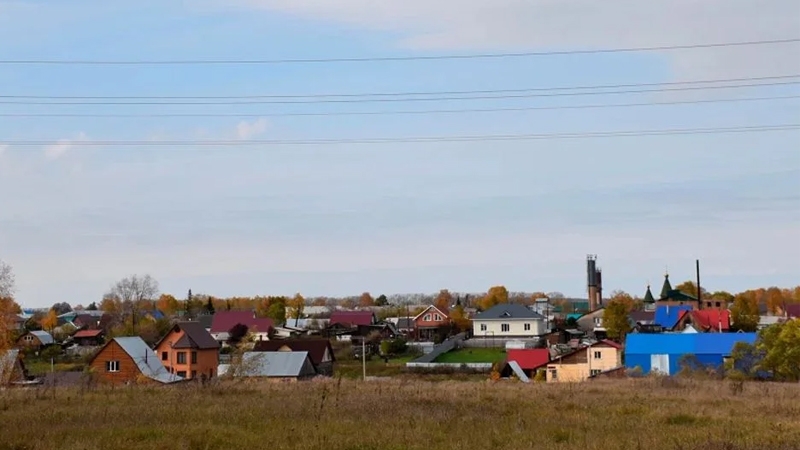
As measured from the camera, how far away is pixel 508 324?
96688 mm

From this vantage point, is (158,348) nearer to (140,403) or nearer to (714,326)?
(140,403)

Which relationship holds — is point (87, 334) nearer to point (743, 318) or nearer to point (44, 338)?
point (44, 338)

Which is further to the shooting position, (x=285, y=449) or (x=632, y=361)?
(x=632, y=361)

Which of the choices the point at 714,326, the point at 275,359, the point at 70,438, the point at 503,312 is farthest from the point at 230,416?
the point at 503,312

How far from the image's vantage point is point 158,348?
58.3 metres

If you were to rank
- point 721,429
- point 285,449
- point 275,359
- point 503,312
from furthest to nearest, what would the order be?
1. point 503,312
2. point 275,359
3. point 721,429
4. point 285,449

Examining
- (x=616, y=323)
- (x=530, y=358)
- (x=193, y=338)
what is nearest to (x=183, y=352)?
(x=193, y=338)

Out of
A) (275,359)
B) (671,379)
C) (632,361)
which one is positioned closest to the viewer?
(671,379)

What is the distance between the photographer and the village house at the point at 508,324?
95875 millimetres

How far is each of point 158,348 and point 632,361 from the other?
30571 millimetres

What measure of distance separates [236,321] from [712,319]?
51.7 meters

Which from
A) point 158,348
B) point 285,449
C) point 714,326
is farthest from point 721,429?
point 714,326

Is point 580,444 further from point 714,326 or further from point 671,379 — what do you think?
point 714,326

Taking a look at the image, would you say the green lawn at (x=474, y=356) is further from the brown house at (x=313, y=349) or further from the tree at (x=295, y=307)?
the tree at (x=295, y=307)
